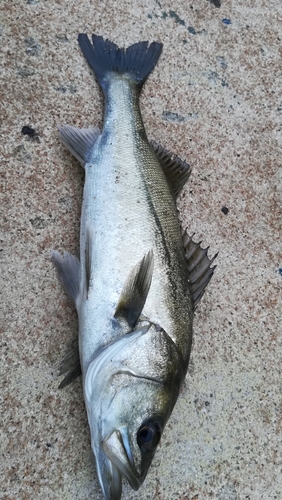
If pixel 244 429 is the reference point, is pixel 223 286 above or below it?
above

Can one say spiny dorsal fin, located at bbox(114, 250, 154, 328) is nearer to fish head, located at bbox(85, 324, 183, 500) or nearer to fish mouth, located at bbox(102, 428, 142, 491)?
fish head, located at bbox(85, 324, 183, 500)

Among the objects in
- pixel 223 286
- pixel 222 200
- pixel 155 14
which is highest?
pixel 155 14

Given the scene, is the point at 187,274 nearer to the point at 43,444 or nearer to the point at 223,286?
the point at 223,286

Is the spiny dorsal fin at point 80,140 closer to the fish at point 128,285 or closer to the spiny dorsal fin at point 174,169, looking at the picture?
the fish at point 128,285

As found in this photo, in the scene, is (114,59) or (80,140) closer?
(80,140)

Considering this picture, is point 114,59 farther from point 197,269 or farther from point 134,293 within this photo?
point 134,293

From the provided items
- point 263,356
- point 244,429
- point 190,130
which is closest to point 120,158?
point 190,130

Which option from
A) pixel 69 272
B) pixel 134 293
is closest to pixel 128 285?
pixel 134 293

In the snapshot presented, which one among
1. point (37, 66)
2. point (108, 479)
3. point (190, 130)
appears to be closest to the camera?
point (108, 479)

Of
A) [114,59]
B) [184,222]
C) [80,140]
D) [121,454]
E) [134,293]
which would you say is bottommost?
[121,454]
